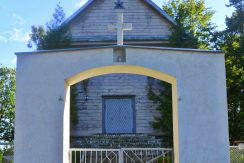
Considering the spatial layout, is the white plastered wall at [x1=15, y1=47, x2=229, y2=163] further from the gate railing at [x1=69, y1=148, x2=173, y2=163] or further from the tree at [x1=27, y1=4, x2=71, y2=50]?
the tree at [x1=27, y1=4, x2=71, y2=50]

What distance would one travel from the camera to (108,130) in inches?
691

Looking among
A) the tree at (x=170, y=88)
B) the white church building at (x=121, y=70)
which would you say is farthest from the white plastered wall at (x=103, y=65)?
the tree at (x=170, y=88)

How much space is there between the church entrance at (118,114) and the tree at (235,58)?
608 cm

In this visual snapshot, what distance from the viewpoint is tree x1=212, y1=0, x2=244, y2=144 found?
20594 mm

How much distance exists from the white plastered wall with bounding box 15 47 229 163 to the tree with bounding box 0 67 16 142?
2708 centimetres

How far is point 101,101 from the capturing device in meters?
17.9

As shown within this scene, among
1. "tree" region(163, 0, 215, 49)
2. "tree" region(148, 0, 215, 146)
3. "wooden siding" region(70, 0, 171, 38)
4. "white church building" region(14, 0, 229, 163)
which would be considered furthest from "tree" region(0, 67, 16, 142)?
"white church building" region(14, 0, 229, 163)

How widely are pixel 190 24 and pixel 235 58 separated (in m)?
4.21

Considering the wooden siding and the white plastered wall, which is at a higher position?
the wooden siding

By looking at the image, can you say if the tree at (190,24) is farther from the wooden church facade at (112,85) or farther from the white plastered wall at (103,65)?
the white plastered wall at (103,65)

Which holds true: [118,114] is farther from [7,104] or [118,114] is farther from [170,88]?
[7,104]

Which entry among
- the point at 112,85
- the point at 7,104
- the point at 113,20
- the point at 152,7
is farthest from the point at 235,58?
the point at 7,104

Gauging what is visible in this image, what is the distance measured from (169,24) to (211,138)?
11.7 metres

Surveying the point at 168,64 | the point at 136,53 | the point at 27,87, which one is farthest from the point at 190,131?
the point at 27,87
